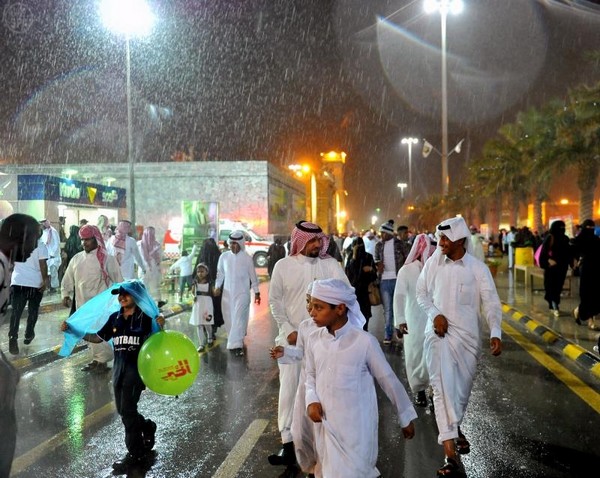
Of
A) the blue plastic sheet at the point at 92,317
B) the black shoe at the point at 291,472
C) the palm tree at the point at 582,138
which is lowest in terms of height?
the black shoe at the point at 291,472

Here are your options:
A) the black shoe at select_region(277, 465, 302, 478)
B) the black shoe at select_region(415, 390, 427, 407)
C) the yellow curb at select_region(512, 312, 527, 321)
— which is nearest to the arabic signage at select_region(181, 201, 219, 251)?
the yellow curb at select_region(512, 312, 527, 321)

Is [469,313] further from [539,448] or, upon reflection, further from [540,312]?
[540,312]

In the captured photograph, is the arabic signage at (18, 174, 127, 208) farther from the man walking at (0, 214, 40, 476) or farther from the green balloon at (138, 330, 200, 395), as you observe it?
the man walking at (0, 214, 40, 476)

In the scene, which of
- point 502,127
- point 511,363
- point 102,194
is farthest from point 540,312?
point 502,127

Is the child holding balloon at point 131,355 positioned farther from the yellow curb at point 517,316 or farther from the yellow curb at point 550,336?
the yellow curb at point 517,316

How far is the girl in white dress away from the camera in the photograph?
9703mm

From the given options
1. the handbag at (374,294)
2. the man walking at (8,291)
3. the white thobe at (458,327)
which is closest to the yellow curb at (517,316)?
the handbag at (374,294)

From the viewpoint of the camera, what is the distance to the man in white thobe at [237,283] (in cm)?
947

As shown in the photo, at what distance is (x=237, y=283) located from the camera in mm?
9586

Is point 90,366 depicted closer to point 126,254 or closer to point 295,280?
point 126,254

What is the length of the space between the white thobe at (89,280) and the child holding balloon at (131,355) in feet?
10.4

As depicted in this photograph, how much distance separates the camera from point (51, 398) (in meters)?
6.77

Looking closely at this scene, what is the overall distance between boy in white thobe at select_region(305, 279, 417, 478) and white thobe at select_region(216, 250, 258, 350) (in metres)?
5.81

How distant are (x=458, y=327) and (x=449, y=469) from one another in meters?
1.07
